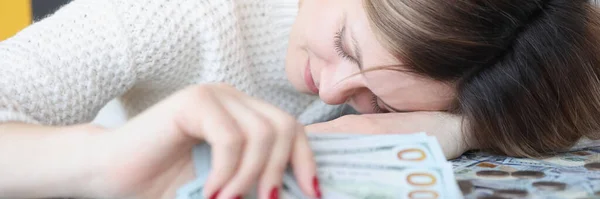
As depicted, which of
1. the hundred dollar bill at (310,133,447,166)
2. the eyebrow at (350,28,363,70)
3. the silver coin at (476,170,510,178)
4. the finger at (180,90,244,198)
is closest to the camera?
the finger at (180,90,244,198)

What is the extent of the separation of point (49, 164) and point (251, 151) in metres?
0.21

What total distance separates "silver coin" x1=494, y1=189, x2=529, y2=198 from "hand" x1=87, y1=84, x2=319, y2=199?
201 mm

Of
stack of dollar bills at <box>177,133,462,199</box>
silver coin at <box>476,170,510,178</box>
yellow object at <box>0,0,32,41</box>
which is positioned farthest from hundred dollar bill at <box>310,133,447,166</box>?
yellow object at <box>0,0,32,41</box>

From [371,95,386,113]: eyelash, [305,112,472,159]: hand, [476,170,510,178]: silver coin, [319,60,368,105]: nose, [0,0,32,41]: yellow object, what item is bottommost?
[476,170,510,178]: silver coin

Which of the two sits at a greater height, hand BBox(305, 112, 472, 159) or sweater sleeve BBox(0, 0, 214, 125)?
sweater sleeve BBox(0, 0, 214, 125)

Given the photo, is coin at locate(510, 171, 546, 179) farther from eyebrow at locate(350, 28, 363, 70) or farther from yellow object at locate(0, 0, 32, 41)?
yellow object at locate(0, 0, 32, 41)

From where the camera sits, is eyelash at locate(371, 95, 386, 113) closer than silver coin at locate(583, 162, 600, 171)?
No

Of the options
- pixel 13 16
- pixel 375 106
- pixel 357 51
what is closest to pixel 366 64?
pixel 357 51

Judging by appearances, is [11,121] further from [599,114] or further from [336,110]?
[599,114]

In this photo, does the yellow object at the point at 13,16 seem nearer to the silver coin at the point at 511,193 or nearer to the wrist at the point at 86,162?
the wrist at the point at 86,162

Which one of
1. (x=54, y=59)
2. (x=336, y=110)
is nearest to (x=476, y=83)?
(x=336, y=110)

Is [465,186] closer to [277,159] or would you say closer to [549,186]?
[549,186]

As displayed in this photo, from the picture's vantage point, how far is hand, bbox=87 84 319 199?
0.51 metres

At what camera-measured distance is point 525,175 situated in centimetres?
73
